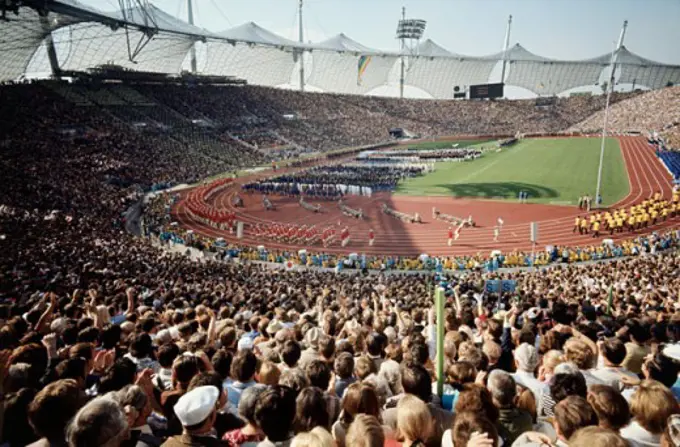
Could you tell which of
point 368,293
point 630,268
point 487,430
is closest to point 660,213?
point 630,268

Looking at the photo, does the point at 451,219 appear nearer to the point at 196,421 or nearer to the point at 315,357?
the point at 315,357

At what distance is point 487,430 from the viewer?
2.92m

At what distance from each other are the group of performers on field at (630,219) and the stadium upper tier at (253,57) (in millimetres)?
41268

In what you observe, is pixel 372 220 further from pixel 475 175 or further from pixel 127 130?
pixel 127 130

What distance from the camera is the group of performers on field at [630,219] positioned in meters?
25.8

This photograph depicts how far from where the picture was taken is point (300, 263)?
23875 mm

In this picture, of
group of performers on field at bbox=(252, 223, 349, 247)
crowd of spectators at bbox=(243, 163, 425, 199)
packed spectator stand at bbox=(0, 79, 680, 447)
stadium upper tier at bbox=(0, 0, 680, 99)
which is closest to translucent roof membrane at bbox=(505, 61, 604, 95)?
stadium upper tier at bbox=(0, 0, 680, 99)

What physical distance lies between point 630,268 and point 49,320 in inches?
735

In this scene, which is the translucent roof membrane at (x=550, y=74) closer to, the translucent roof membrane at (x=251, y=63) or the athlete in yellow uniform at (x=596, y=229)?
the translucent roof membrane at (x=251, y=63)

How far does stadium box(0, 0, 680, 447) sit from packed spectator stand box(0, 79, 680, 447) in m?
0.03

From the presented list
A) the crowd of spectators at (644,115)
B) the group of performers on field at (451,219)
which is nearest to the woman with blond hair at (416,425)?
the group of performers on field at (451,219)

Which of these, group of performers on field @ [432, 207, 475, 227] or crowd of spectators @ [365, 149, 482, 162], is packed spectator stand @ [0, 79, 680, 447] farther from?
crowd of spectators @ [365, 149, 482, 162]

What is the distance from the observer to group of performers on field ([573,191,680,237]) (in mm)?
25812

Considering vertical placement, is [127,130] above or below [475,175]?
above
